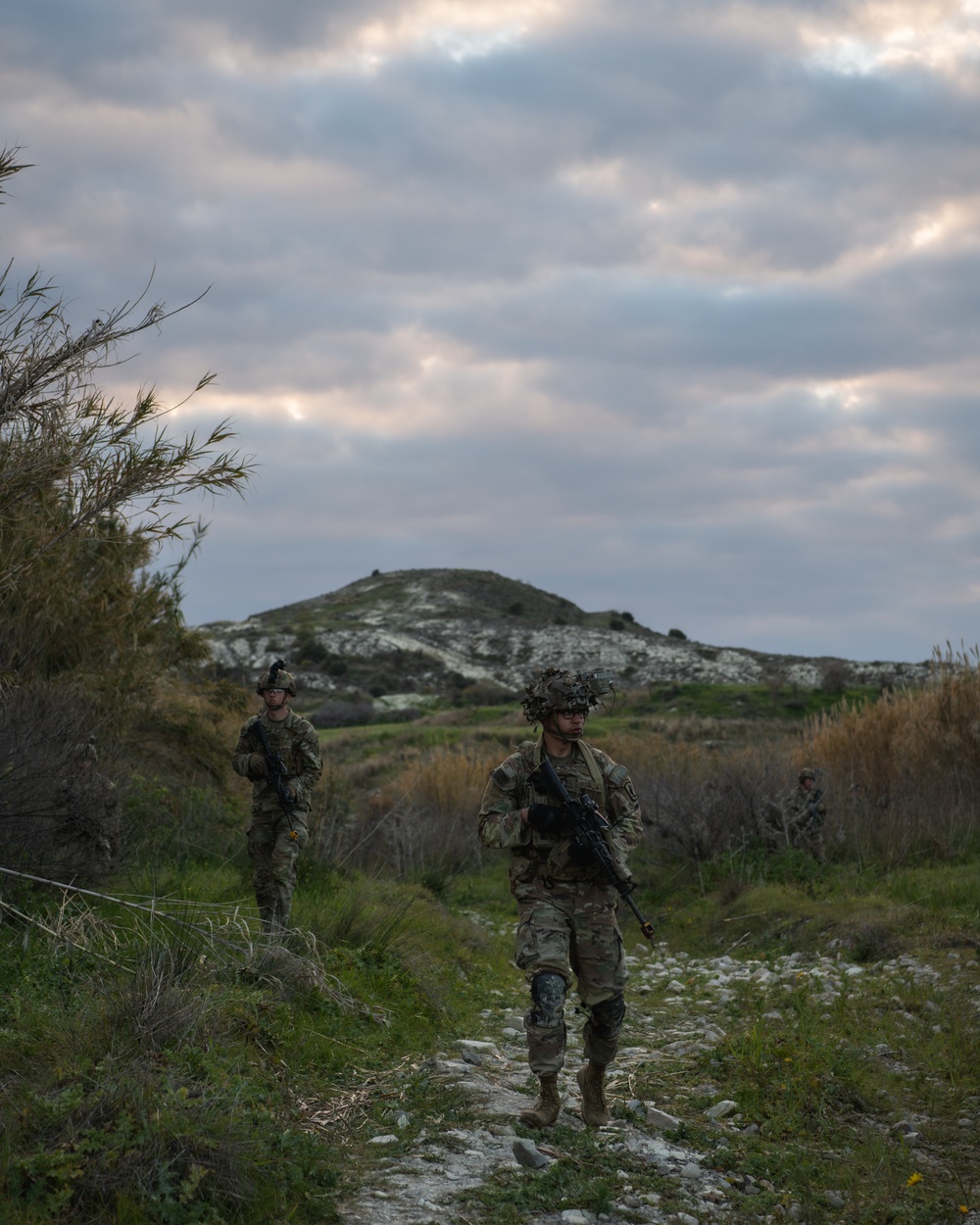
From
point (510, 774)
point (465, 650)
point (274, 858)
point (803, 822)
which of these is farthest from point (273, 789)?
point (465, 650)

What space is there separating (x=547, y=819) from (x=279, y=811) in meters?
3.94

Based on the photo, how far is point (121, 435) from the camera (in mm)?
7875

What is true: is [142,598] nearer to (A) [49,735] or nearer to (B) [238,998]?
(A) [49,735]

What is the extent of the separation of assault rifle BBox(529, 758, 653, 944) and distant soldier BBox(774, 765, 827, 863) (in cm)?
900

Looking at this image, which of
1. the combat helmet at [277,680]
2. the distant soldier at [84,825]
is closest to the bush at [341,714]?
the combat helmet at [277,680]

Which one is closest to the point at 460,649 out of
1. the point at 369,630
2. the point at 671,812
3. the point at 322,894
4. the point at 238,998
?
the point at 369,630

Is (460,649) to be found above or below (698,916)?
above

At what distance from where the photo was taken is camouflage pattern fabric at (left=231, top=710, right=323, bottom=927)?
8.70 m

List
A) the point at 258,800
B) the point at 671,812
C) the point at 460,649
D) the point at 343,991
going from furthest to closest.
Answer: the point at 460,649
the point at 671,812
the point at 258,800
the point at 343,991

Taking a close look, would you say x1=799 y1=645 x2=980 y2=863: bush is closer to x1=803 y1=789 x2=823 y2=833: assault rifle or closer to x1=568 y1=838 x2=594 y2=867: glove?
x1=803 y1=789 x2=823 y2=833: assault rifle

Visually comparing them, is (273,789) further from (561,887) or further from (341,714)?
(341,714)

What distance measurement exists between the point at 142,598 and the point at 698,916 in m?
7.54

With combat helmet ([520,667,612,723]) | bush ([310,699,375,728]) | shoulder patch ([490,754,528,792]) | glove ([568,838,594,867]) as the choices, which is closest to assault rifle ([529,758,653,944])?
glove ([568,838,594,867])

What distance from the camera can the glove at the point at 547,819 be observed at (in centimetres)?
547
